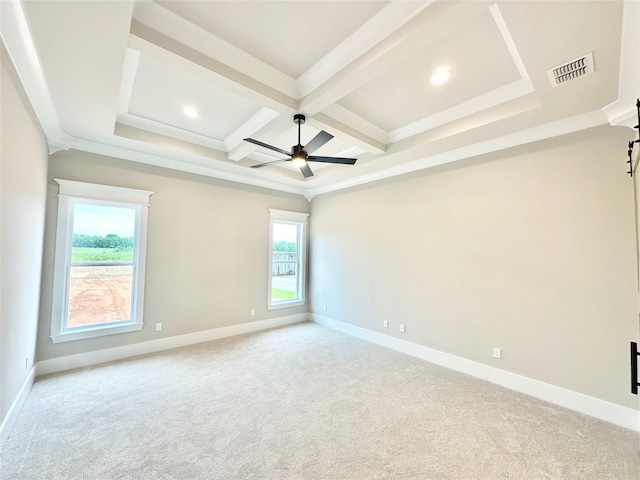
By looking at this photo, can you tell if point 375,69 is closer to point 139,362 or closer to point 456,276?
point 456,276

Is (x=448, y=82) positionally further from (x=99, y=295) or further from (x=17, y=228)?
(x=99, y=295)

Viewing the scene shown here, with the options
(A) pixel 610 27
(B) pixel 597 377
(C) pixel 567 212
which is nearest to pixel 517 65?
(A) pixel 610 27

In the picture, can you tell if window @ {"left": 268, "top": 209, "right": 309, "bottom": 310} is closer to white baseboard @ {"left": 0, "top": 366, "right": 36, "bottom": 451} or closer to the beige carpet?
the beige carpet

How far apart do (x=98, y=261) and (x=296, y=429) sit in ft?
11.3

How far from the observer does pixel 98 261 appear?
3.74m

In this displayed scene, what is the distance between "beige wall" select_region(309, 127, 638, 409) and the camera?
2.62 m

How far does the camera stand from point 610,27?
66.3 inches

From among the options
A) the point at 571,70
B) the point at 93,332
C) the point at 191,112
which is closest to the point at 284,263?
the point at 93,332

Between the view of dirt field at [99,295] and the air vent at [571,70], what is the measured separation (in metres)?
5.26

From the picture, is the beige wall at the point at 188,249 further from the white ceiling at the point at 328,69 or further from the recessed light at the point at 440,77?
the recessed light at the point at 440,77

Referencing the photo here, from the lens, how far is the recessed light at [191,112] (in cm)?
314

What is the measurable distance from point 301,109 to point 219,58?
0.82m

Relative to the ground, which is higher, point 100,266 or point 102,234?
point 102,234

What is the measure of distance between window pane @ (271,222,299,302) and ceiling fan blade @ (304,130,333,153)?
2.90 meters
